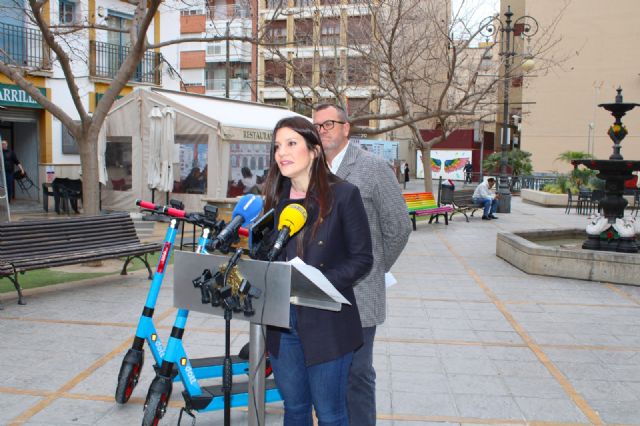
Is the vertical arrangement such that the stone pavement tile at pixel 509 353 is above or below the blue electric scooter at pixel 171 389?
below

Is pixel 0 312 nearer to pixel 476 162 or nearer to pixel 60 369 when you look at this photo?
pixel 60 369

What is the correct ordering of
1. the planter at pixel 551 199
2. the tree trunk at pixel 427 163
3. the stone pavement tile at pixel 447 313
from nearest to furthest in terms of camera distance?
the stone pavement tile at pixel 447 313 → the tree trunk at pixel 427 163 → the planter at pixel 551 199

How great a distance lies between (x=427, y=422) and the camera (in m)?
4.27

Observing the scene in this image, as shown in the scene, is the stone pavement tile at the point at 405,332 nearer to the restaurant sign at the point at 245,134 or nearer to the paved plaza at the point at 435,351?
the paved plaza at the point at 435,351

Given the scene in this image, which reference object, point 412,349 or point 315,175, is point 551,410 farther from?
point 315,175

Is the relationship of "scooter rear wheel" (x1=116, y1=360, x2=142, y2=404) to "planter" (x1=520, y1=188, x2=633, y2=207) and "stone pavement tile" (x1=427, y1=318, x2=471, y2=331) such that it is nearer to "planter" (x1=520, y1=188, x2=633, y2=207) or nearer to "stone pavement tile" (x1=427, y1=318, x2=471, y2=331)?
"stone pavement tile" (x1=427, y1=318, x2=471, y2=331)

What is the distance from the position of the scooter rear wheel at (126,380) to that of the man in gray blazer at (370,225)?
1.63 metres

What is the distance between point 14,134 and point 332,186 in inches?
792

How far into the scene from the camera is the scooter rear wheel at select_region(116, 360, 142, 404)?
4195 mm

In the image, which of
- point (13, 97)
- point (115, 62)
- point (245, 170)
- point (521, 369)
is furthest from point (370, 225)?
point (115, 62)

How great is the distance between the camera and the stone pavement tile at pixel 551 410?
4.36m

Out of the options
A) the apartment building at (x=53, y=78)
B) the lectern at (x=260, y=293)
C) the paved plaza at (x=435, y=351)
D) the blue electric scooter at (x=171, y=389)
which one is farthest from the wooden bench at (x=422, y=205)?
the lectern at (x=260, y=293)

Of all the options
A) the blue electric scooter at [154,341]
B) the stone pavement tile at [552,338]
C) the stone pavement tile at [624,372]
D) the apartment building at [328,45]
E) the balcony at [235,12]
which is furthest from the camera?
the apartment building at [328,45]

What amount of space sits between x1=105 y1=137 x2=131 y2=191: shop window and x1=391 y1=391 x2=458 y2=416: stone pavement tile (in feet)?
45.0
